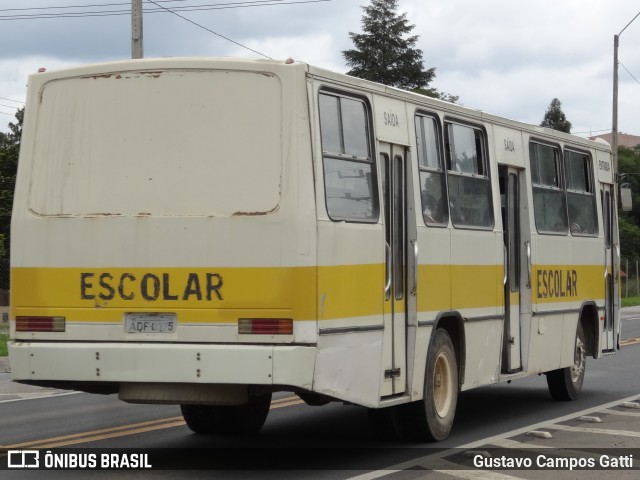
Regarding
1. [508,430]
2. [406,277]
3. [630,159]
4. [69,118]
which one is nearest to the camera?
[69,118]

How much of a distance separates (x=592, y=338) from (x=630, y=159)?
89430 mm

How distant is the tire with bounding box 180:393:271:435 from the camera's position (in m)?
12.3

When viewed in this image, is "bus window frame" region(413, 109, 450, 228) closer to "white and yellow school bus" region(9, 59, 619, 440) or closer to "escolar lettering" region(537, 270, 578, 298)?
"white and yellow school bus" region(9, 59, 619, 440)

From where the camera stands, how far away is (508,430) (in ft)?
42.8

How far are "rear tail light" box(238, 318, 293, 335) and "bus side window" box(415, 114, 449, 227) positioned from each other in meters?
2.69

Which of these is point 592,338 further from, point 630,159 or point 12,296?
point 630,159

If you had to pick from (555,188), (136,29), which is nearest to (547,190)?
(555,188)

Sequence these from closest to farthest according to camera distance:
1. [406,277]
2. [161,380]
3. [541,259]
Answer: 1. [161,380]
2. [406,277]
3. [541,259]

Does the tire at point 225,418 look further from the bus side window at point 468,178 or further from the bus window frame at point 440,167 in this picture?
the bus side window at point 468,178

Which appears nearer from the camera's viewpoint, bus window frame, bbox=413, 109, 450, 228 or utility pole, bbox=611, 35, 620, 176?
bus window frame, bbox=413, 109, 450, 228

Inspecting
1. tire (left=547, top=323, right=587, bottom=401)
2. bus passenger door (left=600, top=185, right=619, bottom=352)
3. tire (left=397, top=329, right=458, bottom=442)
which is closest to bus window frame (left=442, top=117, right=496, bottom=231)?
tire (left=397, top=329, right=458, bottom=442)

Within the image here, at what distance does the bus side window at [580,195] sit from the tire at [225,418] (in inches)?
211

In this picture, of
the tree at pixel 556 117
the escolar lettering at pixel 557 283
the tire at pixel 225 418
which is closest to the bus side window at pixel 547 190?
the escolar lettering at pixel 557 283

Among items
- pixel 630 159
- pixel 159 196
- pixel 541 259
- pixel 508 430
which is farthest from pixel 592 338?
pixel 630 159
